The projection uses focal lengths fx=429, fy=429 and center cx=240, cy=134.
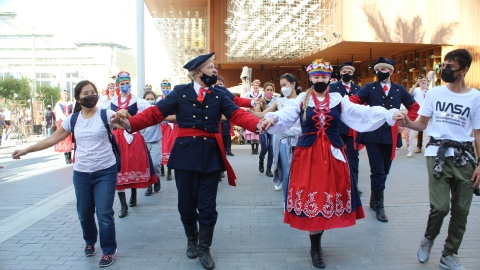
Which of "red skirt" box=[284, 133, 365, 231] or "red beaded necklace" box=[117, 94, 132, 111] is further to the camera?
"red beaded necklace" box=[117, 94, 132, 111]

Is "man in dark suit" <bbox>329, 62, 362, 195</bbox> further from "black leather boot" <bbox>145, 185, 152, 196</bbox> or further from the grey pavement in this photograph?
"black leather boot" <bbox>145, 185, 152, 196</bbox>

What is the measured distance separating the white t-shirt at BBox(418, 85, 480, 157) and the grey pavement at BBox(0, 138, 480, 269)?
1.34 meters

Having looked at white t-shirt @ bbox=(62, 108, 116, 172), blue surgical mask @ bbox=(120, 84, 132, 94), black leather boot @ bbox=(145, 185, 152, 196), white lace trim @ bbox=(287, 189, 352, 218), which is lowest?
black leather boot @ bbox=(145, 185, 152, 196)

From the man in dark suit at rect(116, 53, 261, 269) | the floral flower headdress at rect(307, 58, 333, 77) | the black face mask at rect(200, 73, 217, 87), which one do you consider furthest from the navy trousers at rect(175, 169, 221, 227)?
the floral flower headdress at rect(307, 58, 333, 77)

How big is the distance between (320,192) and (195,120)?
1.46 meters

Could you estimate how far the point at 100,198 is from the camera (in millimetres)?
4547

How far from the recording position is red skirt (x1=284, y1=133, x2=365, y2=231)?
13.6 ft

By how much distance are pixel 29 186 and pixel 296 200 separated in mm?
6861

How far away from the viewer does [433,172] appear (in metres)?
4.16

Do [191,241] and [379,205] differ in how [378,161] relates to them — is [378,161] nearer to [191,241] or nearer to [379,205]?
[379,205]

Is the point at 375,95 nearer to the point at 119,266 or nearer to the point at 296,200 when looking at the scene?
the point at 296,200

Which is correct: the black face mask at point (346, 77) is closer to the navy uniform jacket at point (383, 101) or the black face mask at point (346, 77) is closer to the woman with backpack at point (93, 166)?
the navy uniform jacket at point (383, 101)

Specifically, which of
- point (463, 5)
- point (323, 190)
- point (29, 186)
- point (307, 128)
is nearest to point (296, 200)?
point (323, 190)

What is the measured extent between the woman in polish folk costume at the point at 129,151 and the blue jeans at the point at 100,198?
65.1 inches
